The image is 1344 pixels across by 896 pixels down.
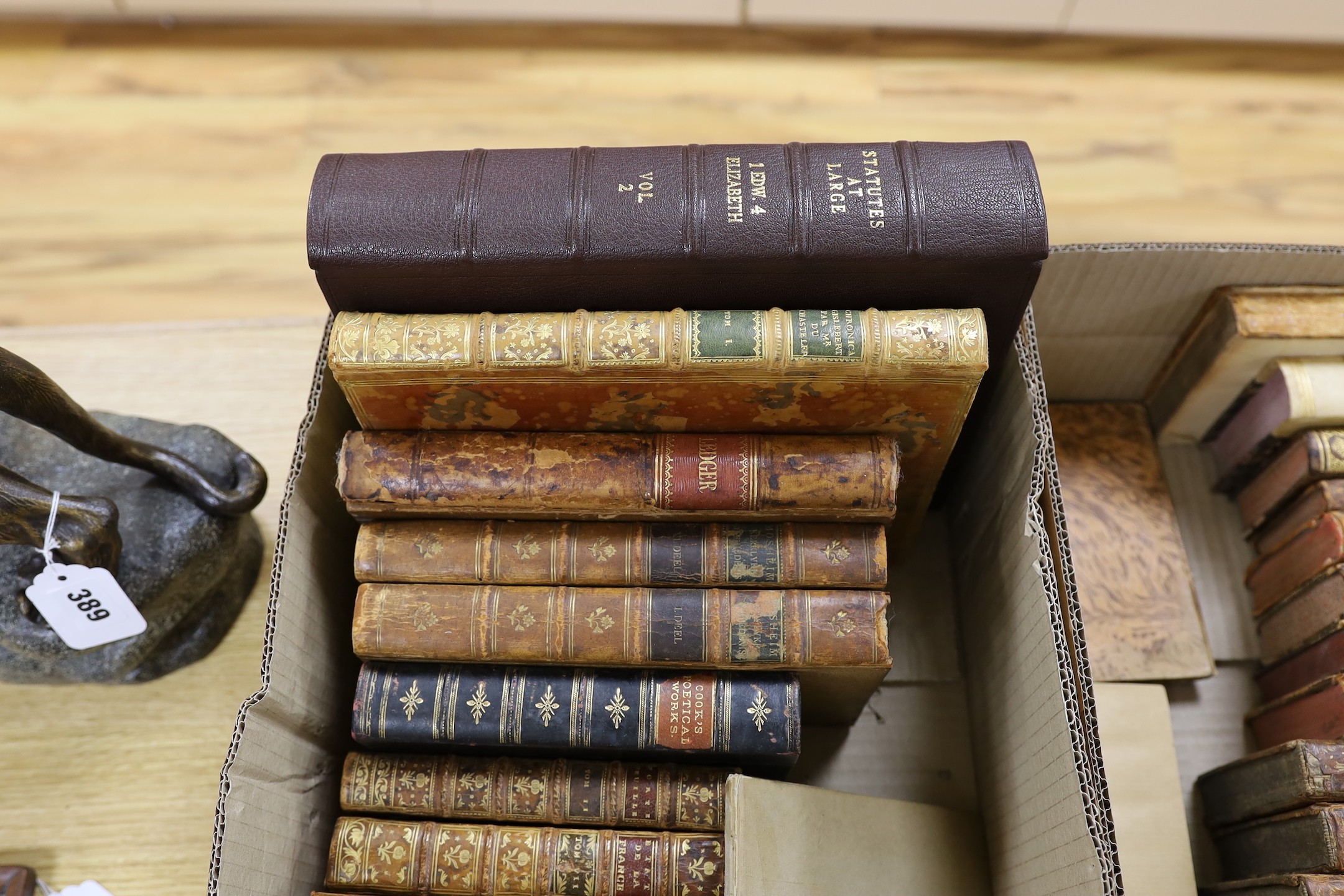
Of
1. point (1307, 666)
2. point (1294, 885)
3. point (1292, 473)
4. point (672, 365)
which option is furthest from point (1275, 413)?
point (672, 365)

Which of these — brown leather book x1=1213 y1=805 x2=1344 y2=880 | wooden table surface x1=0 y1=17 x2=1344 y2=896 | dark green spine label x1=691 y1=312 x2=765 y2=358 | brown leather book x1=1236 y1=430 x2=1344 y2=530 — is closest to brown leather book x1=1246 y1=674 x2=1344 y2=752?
brown leather book x1=1213 y1=805 x2=1344 y2=880

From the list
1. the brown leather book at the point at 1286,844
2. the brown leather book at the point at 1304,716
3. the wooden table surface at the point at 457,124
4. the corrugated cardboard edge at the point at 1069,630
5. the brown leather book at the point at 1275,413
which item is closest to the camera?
the corrugated cardboard edge at the point at 1069,630

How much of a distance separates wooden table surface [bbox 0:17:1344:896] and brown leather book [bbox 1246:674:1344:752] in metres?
0.83

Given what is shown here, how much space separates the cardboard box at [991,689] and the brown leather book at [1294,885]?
0.08m

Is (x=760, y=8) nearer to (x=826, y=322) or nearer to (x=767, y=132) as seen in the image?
(x=767, y=132)

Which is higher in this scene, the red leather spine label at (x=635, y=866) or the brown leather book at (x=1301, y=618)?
the brown leather book at (x=1301, y=618)

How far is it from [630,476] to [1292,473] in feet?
2.62

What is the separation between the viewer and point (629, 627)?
0.95 meters

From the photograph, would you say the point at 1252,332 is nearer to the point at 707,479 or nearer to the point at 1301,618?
the point at 1301,618

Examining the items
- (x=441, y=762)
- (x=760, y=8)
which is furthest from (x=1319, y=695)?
(x=760, y=8)

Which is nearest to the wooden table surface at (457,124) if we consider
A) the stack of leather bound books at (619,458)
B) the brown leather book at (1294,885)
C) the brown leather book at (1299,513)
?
the stack of leather bound books at (619,458)

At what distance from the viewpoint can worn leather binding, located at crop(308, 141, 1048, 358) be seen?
90cm

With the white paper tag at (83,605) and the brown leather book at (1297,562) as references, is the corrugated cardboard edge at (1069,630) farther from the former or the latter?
the white paper tag at (83,605)

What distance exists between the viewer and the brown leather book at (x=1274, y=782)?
939 millimetres
